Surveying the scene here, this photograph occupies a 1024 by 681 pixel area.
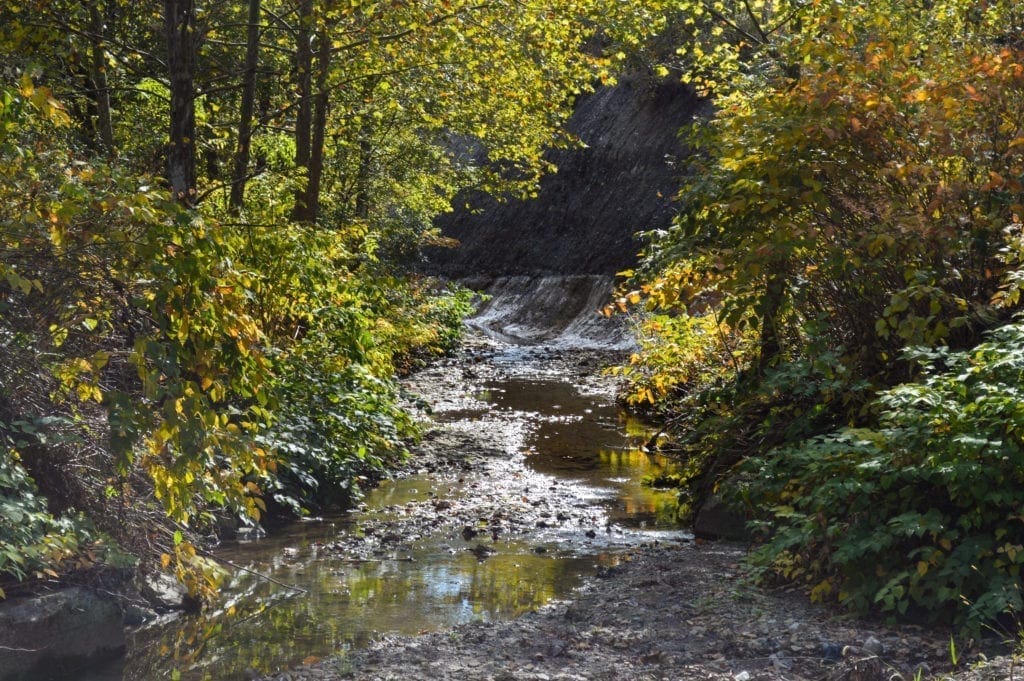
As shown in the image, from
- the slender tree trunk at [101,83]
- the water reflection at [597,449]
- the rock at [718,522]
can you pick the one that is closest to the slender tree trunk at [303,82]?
the slender tree trunk at [101,83]

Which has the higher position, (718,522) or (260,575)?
(718,522)

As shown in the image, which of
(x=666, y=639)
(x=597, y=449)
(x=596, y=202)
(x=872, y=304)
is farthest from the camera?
(x=596, y=202)

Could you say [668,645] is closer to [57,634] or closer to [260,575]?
[260,575]

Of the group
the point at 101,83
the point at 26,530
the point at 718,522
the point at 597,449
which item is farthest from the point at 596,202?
the point at 26,530

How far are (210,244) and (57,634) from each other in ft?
7.73

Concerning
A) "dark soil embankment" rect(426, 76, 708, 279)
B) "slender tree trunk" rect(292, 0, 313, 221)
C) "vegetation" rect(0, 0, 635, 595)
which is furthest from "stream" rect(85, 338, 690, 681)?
"dark soil embankment" rect(426, 76, 708, 279)

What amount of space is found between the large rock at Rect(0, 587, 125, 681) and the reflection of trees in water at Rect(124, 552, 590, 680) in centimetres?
21

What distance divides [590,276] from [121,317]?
2679 centimetres

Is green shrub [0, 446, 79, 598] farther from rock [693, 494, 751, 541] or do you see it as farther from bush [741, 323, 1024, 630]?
rock [693, 494, 751, 541]

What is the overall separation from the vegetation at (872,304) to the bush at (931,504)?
0.05 ft

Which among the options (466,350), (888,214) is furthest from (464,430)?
(466,350)

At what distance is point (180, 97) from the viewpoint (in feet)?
29.3

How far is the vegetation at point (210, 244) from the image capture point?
5238mm

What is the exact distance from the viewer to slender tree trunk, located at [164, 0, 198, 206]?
887 cm
